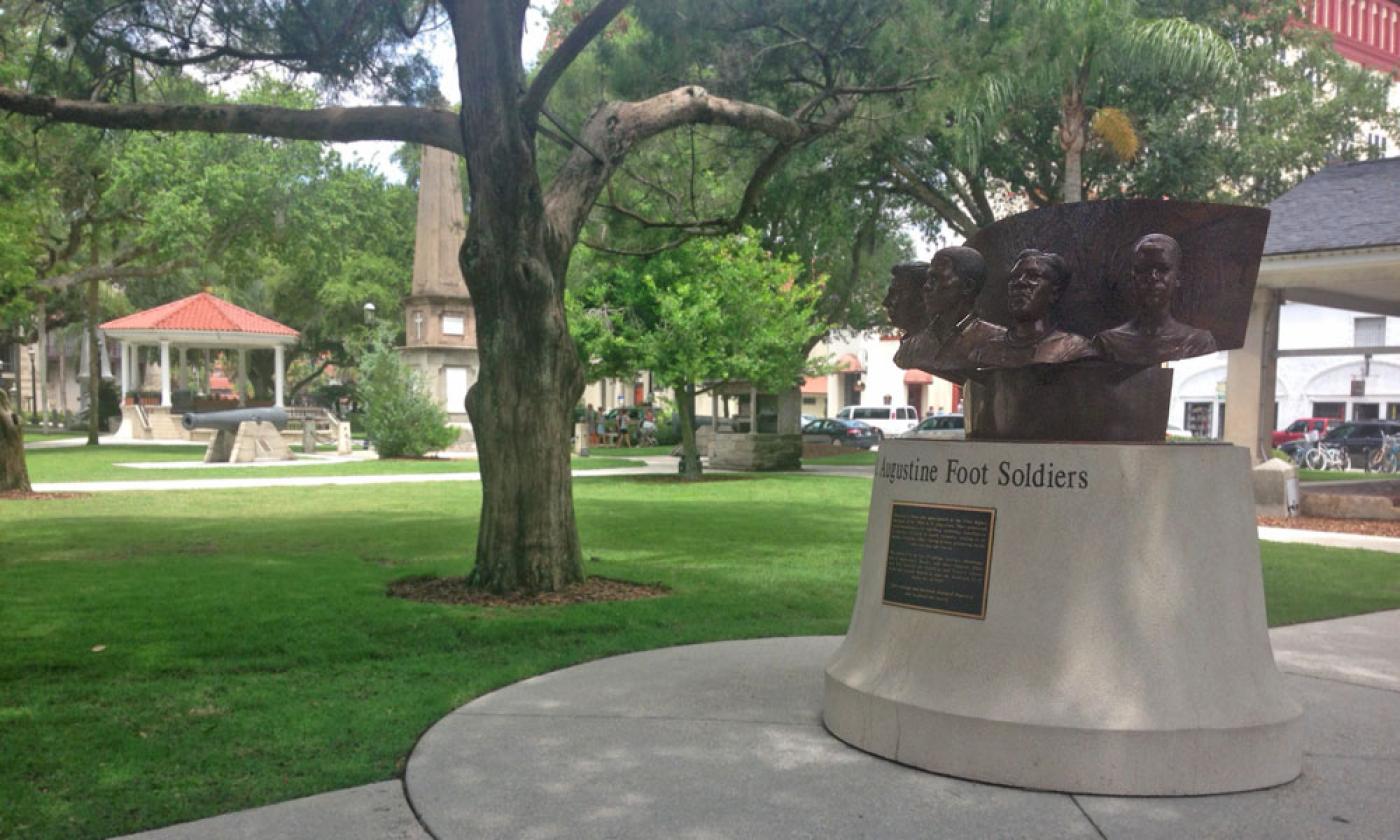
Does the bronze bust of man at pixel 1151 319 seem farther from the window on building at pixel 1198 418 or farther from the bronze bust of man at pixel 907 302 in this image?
the window on building at pixel 1198 418

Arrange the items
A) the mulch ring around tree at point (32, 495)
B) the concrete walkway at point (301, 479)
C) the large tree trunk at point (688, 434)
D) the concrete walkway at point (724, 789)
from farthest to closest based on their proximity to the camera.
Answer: the large tree trunk at point (688, 434) → the concrete walkway at point (301, 479) → the mulch ring around tree at point (32, 495) → the concrete walkway at point (724, 789)

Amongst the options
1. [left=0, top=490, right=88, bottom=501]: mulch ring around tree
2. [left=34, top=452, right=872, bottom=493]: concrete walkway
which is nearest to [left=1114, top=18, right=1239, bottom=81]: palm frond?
Answer: [left=34, top=452, right=872, bottom=493]: concrete walkway

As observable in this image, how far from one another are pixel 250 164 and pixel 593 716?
31.7 metres

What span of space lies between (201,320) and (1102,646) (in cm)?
3982

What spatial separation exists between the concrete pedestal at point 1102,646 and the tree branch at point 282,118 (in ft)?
19.8

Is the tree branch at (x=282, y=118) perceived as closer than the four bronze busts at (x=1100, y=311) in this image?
No

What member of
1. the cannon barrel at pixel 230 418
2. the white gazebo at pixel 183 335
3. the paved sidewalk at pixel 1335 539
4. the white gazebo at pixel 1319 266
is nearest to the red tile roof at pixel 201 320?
the white gazebo at pixel 183 335

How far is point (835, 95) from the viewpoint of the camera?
11.3m

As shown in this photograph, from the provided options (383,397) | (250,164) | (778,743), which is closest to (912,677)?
(778,743)

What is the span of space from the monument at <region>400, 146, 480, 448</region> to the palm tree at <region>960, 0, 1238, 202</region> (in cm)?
1709

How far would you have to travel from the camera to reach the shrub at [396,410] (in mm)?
29094

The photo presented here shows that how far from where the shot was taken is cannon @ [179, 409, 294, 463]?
1094 inches

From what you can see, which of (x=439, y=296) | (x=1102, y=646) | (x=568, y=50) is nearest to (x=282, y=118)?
(x=568, y=50)

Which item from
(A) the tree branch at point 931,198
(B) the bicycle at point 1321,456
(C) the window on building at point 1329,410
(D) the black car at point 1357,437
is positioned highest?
(A) the tree branch at point 931,198
